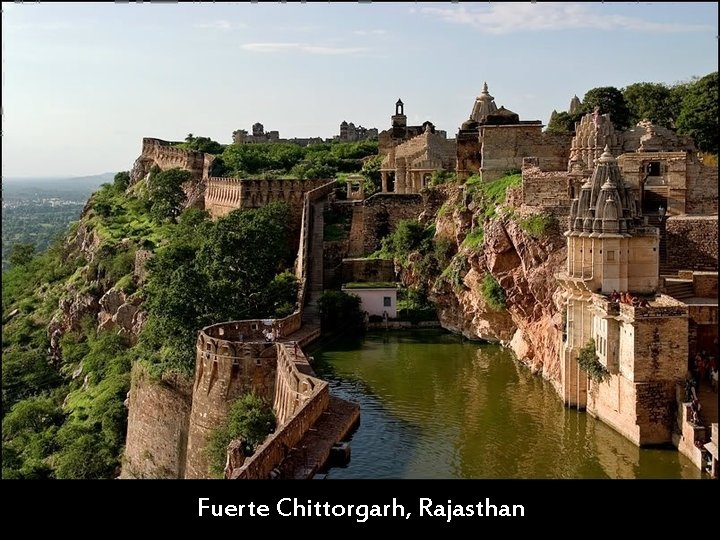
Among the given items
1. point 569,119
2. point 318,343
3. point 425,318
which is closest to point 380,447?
point 318,343

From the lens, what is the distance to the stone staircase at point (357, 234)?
48.1m

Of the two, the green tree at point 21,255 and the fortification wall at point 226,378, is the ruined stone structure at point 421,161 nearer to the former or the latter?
the fortification wall at point 226,378

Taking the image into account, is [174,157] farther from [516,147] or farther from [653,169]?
[653,169]

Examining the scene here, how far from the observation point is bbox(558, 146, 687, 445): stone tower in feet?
76.5

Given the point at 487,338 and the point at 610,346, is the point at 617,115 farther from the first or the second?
the point at 610,346

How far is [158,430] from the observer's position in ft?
108

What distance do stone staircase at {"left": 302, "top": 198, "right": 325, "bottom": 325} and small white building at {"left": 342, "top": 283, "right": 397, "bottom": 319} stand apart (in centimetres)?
183

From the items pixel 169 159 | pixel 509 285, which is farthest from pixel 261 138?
pixel 509 285

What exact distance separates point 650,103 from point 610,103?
2.19 metres

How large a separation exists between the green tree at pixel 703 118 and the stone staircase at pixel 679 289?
49.2 feet

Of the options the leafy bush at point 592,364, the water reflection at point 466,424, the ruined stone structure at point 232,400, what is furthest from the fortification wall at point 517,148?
the leafy bush at point 592,364

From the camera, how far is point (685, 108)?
145 ft

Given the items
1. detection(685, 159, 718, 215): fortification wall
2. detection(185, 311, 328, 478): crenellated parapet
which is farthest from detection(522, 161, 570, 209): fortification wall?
A: detection(185, 311, 328, 478): crenellated parapet
